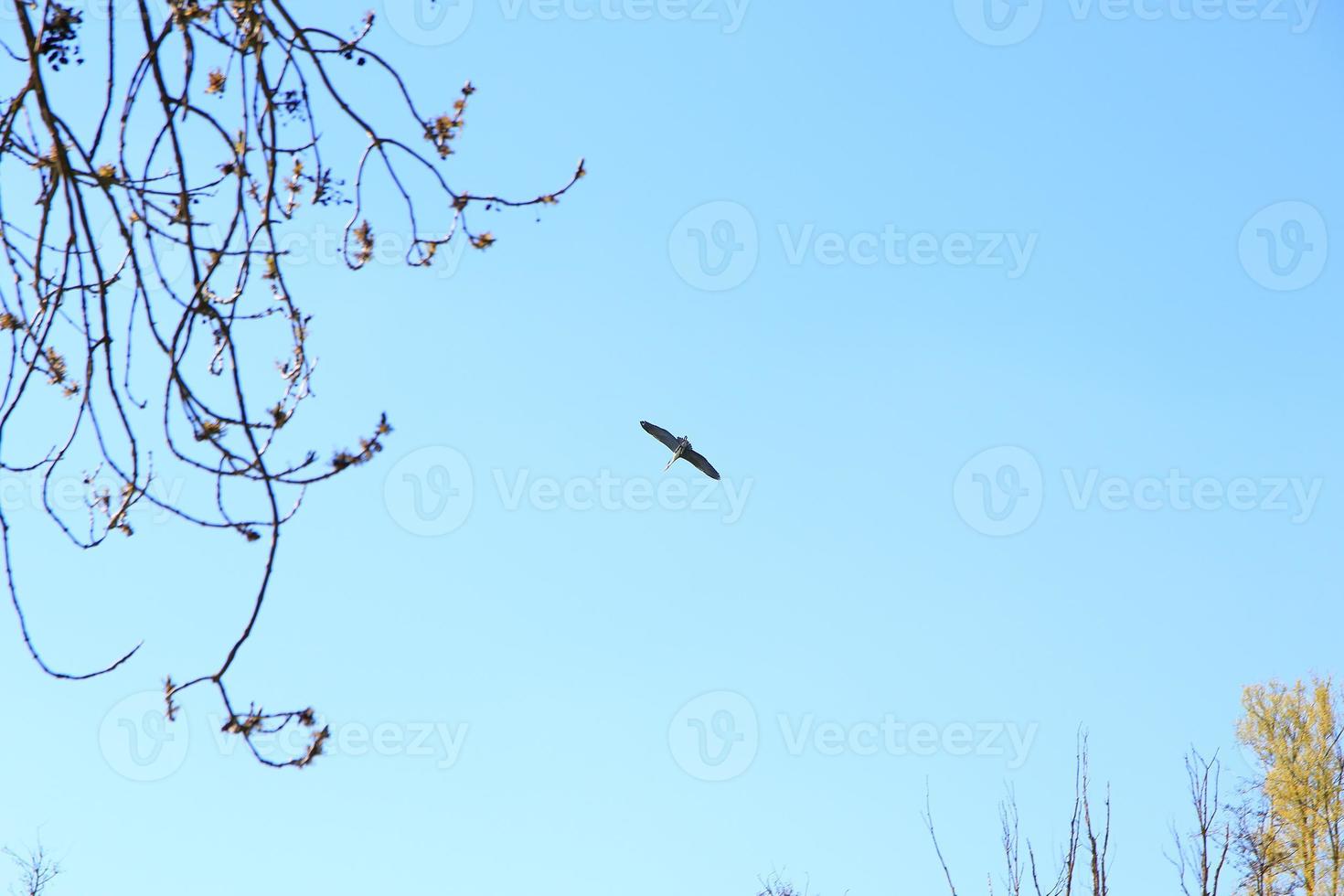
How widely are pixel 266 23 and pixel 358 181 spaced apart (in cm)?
36

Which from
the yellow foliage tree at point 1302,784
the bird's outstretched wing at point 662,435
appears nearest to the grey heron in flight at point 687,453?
the bird's outstretched wing at point 662,435

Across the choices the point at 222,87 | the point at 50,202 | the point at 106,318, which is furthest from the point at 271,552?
the point at 222,87

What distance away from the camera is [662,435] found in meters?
6.62

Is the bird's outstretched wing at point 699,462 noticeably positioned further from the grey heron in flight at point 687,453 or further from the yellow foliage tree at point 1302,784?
the yellow foliage tree at point 1302,784

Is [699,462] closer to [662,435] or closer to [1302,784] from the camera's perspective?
[662,435]

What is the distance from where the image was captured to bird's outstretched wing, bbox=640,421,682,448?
21.5ft

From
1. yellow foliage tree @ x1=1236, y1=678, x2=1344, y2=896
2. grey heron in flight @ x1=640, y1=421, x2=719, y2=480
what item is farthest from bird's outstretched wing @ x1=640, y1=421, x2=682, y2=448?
yellow foliage tree @ x1=1236, y1=678, x2=1344, y2=896

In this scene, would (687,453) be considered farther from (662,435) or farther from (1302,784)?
(1302,784)

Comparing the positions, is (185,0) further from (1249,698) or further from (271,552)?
(1249,698)

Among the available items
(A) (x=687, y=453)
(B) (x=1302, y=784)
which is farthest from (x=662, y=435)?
(B) (x=1302, y=784)

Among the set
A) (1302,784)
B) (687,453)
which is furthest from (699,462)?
(1302,784)

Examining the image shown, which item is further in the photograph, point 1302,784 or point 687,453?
point 1302,784

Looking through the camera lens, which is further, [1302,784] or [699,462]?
[1302,784]

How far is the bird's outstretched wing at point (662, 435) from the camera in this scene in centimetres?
655
